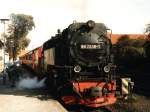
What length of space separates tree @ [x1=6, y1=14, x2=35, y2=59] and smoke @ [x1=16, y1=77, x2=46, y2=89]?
132 ft

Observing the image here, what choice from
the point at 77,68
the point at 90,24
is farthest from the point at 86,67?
the point at 90,24

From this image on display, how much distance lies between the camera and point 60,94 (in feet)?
51.6

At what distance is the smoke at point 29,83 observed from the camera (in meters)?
22.6

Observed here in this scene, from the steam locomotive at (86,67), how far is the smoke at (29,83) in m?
7.18

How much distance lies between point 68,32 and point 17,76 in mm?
10199

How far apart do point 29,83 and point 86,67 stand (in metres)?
10.6

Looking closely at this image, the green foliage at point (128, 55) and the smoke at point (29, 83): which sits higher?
the green foliage at point (128, 55)

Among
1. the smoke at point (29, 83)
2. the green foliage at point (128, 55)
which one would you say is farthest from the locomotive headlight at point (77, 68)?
the green foliage at point (128, 55)

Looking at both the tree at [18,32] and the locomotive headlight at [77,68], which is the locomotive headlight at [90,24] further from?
the tree at [18,32]

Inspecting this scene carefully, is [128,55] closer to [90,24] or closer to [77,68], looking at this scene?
[90,24]

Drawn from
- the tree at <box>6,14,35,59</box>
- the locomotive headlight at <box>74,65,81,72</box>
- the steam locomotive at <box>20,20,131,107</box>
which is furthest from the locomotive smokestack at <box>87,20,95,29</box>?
the tree at <box>6,14,35,59</box>

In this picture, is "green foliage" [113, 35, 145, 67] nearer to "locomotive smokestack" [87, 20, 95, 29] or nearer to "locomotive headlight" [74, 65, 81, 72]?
"locomotive smokestack" [87, 20, 95, 29]

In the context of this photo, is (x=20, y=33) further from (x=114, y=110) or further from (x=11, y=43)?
(x=114, y=110)

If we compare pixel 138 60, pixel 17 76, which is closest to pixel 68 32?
pixel 17 76
